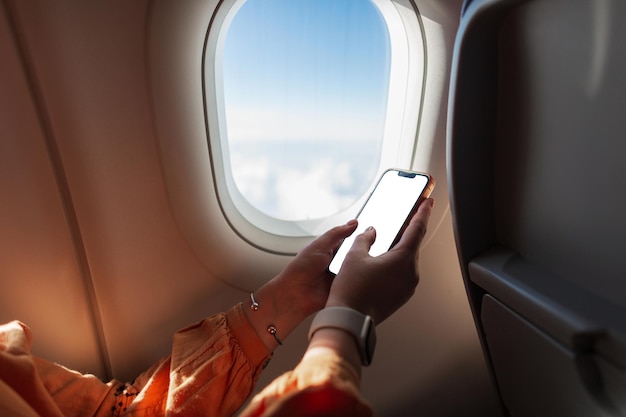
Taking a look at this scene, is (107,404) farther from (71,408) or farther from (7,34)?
(7,34)

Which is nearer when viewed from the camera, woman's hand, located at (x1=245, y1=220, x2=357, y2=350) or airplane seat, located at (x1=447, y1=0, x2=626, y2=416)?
airplane seat, located at (x1=447, y1=0, x2=626, y2=416)

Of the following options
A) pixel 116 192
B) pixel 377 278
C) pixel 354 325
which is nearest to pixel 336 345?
pixel 354 325

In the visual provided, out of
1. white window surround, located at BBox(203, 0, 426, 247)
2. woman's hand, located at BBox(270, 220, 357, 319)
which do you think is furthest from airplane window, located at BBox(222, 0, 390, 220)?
woman's hand, located at BBox(270, 220, 357, 319)

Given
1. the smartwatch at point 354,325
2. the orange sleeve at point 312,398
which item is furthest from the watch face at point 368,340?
the orange sleeve at point 312,398

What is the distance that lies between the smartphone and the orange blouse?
24 cm

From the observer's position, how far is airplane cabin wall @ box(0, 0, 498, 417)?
73 cm

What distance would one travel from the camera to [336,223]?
1.08m

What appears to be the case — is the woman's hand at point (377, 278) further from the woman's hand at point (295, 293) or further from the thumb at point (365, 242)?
the woman's hand at point (295, 293)

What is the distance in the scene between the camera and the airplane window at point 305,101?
0.91m

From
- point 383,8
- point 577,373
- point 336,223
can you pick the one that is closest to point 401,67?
point 383,8

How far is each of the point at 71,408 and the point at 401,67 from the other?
96cm

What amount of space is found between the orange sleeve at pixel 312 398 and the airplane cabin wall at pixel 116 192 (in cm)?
57

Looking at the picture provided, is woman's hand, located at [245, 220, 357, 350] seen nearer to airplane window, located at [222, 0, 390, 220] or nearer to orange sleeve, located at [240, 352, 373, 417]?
airplane window, located at [222, 0, 390, 220]

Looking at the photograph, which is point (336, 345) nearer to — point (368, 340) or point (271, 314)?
point (368, 340)
